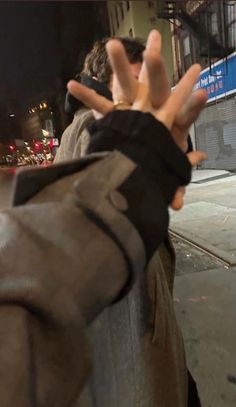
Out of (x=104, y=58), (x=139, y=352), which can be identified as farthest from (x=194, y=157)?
(x=104, y=58)

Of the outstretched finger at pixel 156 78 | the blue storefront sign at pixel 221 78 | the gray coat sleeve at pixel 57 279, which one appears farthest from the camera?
the blue storefront sign at pixel 221 78

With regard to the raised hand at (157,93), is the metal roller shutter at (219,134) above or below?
below

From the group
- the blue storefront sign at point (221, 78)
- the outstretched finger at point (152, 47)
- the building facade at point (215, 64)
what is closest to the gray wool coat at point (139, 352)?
the outstretched finger at point (152, 47)

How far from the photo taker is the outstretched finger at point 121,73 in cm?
80

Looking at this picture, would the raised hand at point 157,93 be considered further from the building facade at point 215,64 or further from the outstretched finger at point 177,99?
the building facade at point 215,64

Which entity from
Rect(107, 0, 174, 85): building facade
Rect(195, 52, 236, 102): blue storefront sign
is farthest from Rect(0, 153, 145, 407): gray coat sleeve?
Rect(107, 0, 174, 85): building facade

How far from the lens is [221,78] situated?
15.4 metres

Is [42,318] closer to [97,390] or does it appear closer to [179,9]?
[97,390]

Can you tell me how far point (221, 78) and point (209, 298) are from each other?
523 inches

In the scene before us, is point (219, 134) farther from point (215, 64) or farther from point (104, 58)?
point (104, 58)

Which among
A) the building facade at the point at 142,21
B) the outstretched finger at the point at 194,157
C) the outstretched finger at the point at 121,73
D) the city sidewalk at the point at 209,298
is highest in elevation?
the building facade at the point at 142,21

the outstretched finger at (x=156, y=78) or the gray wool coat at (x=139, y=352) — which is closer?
the outstretched finger at (x=156, y=78)

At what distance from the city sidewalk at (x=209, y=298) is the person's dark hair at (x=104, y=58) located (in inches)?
73.9

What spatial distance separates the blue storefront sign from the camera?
14727 millimetres
